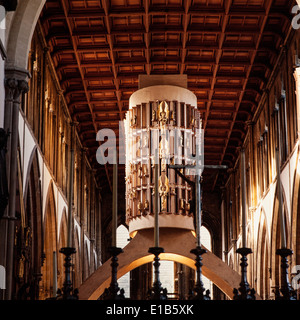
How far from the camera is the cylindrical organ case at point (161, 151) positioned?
54.0 feet

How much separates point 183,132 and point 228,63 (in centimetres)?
386

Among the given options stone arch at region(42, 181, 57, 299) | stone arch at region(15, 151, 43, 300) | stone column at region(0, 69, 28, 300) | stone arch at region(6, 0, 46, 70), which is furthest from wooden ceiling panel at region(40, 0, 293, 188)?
stone column at region(0, 69, 28, 300)

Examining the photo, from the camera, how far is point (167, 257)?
17.2 metres

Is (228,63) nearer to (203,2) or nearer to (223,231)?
(203,2)

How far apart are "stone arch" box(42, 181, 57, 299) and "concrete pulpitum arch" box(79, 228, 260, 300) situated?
2.39 meters

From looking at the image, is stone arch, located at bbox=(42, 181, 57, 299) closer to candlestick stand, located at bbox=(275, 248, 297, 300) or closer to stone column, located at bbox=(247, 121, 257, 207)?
stone column, located at bbox=(247, 121, 257, 207)

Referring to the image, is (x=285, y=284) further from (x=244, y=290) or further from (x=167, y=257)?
(x=167, y=257)

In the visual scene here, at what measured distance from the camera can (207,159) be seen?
29672 mm

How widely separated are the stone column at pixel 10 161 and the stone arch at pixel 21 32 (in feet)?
0.79

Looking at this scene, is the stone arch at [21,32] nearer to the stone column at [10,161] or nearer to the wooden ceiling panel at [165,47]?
the stone column at [10,161]

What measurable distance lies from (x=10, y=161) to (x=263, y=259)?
12892 millimetres

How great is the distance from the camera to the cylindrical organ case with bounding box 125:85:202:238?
648 inches
